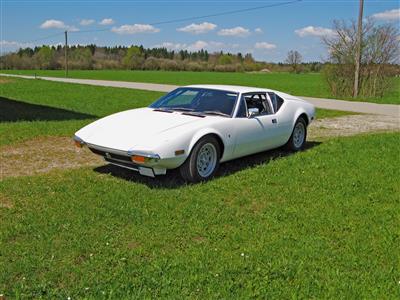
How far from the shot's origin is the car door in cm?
555

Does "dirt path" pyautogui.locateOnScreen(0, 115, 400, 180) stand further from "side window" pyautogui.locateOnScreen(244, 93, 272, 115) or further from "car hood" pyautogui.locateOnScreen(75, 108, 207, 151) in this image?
"side window" pyautogui.locateOnScreen(244, 93, 272, 115)

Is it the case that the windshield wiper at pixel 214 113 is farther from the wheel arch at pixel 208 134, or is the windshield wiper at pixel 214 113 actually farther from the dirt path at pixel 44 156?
the dirt path at pixel 44 156

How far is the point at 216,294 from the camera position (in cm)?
259

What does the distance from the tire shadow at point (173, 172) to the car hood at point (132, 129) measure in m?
0.62

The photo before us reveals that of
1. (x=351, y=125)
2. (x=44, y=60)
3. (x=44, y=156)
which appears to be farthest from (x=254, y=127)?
(x=44, y=60)

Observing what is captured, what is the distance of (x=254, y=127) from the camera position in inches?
227

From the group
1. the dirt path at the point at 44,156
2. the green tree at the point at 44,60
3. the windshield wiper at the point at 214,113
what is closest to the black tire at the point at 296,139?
the dirt path at the point at 44,156

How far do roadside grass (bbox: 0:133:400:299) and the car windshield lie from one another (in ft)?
3.08

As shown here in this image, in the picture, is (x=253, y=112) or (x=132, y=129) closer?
(x=132, y=129)

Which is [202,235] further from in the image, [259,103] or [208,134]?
[259,103]

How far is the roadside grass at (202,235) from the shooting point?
2.71 meters

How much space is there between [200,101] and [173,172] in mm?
1194

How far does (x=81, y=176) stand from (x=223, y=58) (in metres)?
102

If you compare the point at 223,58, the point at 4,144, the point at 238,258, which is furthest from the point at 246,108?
the point at 223,58
